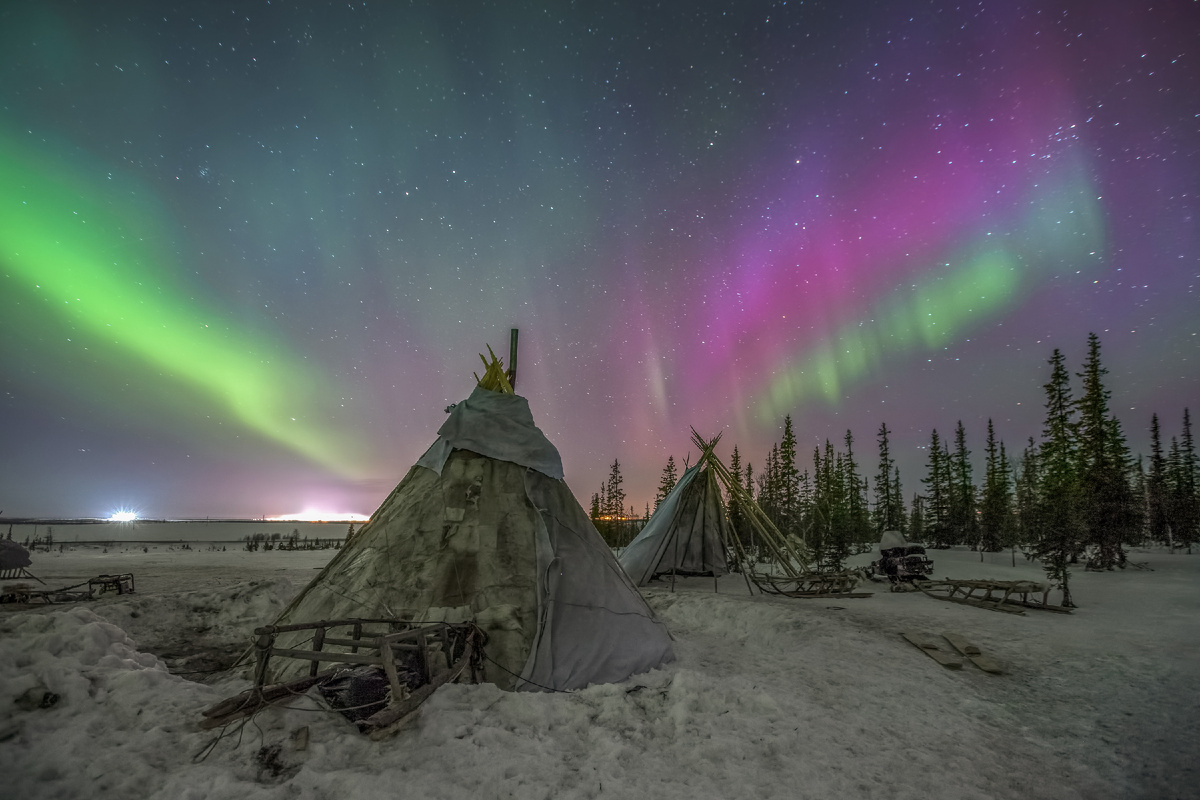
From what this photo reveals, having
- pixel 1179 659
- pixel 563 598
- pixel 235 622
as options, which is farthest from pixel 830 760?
pixel 235 622

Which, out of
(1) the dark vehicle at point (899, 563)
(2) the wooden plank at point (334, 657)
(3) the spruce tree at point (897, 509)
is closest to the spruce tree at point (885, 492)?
(3) the spruce tree at point (897, 509)

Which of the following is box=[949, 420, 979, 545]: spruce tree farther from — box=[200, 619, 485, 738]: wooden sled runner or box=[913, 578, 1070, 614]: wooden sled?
box=[200, 619, 485, 738]: wooden sled runner

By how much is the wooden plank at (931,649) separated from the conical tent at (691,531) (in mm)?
7513

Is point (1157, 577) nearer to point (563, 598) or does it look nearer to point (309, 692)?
point (563, 598)

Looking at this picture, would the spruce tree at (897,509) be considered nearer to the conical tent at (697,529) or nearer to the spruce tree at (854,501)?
the spruce tree at (854,501)

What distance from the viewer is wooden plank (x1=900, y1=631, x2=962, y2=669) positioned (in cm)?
803

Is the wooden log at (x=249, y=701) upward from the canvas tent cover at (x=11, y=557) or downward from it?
upward

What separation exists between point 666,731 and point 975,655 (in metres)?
6.60

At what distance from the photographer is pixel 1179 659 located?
8.17 metres

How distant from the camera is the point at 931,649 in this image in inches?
344

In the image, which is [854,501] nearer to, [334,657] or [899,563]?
[899,563]

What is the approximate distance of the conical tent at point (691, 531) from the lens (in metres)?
17.1

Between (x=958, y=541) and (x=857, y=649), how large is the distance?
4772 cm

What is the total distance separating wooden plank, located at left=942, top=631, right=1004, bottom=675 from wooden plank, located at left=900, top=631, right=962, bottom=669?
0.28 metres
